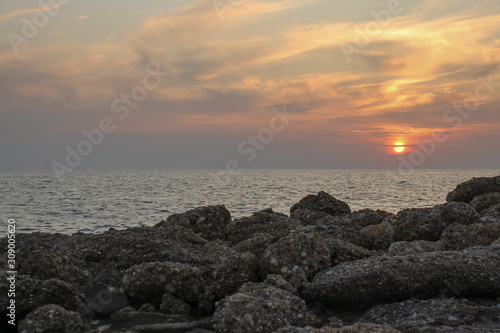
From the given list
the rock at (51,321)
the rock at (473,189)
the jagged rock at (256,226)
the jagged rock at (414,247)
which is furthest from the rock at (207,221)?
the rock at (473,189)

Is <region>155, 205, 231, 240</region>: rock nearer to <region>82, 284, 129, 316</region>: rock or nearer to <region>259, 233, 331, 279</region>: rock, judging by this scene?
<region>259, 233, 331, 279</region>: rock

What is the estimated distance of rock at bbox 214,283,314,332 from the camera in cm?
560

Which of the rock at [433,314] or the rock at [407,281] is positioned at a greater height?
the rock at [407,281]

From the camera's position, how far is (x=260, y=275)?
→ 295 inches

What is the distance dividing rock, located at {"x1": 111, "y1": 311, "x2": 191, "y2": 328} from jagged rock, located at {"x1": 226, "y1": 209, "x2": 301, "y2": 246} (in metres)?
5.94

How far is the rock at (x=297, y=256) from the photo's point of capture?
738 cm

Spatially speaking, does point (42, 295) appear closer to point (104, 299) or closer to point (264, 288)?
point (104, 299)

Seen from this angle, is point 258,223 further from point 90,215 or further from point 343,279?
point 90,215

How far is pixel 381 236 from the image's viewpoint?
441 inches

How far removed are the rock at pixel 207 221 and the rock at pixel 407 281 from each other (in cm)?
768

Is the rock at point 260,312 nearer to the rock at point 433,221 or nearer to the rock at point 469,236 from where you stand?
the rock at point 469,236

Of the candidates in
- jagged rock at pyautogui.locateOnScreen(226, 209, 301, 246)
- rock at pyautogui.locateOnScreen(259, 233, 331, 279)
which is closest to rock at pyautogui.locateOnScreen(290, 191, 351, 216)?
jagged rock at pyautogui.locateOnScreen(226, 209, 301, 246)

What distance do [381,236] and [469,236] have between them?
2.48 m

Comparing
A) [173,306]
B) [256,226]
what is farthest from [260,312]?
[256,226]
